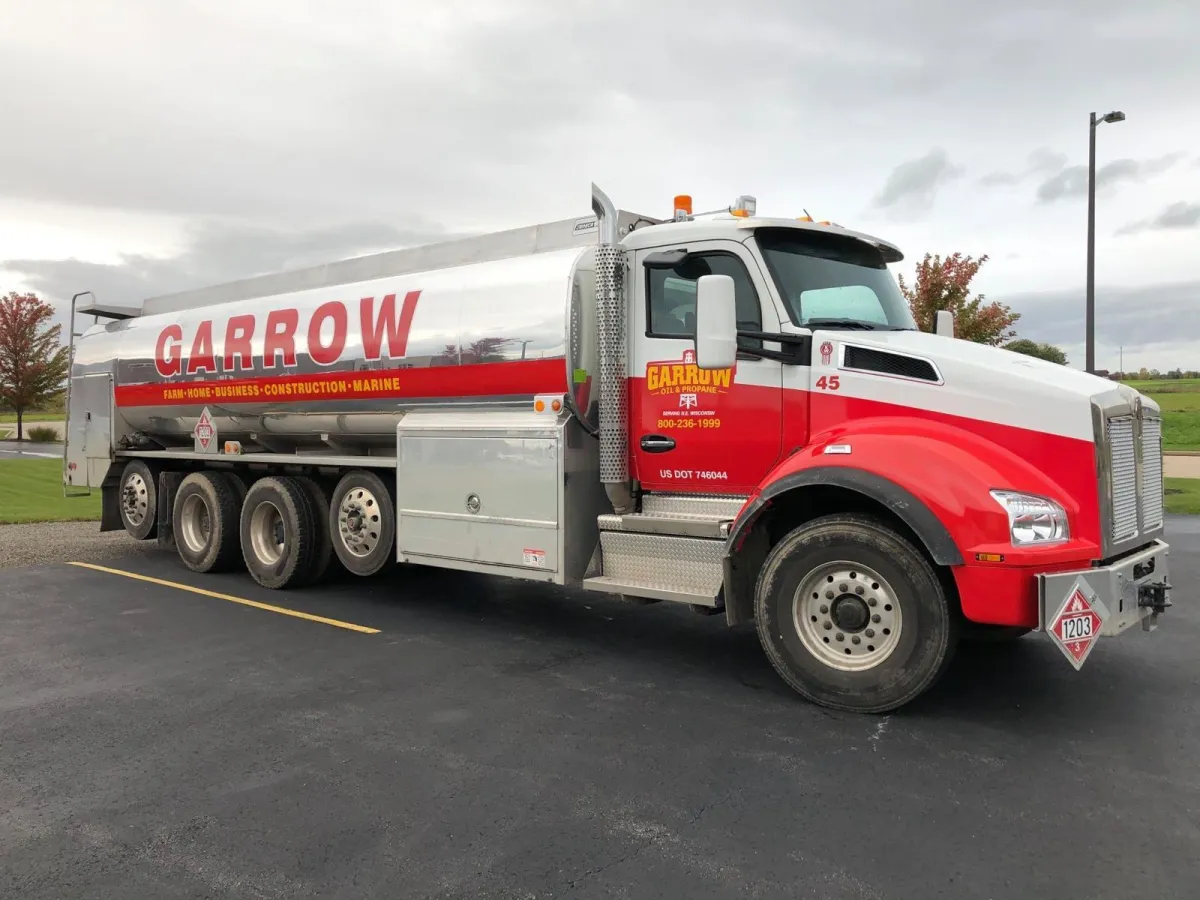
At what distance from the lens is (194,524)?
409 inches

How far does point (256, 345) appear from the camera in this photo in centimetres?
906

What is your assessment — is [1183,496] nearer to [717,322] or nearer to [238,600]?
[717,322]

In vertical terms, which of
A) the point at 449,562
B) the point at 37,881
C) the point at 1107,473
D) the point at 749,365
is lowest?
the point at 37,881

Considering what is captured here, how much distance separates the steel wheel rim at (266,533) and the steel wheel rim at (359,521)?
130 cm

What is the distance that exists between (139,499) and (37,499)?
964 cm

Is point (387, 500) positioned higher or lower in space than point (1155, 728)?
higher

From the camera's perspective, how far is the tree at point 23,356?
40.0 metres

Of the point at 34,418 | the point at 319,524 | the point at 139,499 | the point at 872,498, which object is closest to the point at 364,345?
the point at 319,524

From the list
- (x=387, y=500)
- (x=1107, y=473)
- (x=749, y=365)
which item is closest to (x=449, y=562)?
(x=387, y=500)

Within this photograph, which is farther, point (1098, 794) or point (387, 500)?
point (387, 500)

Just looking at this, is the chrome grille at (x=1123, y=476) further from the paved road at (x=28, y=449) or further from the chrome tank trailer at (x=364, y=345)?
the paved road at (x=28, y=449)

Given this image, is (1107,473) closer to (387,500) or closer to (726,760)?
(726,760)

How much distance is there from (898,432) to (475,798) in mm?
2964

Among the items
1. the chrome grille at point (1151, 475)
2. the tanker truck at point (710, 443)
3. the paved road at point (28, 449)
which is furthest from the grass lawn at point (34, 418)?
the chrome grille at point (1151, 475)
